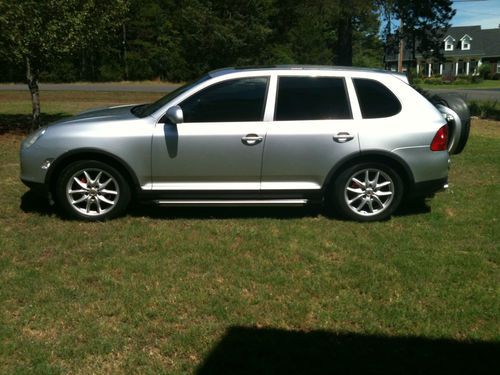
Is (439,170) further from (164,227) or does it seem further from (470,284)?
(164,227)

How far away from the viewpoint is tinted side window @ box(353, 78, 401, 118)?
5680 mm

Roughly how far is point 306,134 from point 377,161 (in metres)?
0.84

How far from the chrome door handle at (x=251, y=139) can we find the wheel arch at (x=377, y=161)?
849 millimetres

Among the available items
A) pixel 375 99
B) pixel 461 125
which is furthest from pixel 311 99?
pixel 461 125

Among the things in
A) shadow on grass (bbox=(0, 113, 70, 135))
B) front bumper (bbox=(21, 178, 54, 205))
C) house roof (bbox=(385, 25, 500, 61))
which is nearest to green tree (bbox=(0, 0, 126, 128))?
shadow on grass (bbox=(0, 113, 70, 135))

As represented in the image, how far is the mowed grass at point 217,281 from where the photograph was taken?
3434 mm

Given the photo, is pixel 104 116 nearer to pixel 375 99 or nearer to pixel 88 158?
pixel 88 158

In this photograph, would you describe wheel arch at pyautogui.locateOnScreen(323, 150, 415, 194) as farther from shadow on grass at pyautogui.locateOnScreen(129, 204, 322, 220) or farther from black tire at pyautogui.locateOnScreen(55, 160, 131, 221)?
black tire at pyautogui.locateOnScreen(55, 160, 131, 221)

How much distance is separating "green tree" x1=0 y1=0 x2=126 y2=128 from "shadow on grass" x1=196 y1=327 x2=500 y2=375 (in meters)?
8.76

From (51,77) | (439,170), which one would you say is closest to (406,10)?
(439,170)

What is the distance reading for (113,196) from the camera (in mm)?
5660

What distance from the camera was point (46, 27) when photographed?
1037cm

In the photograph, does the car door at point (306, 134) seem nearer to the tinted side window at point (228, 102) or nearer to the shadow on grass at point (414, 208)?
the tinted side window at point (228, 102)

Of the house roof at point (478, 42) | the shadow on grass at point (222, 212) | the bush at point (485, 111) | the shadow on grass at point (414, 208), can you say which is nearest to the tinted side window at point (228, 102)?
the shadow on grass at point (222, 212)
